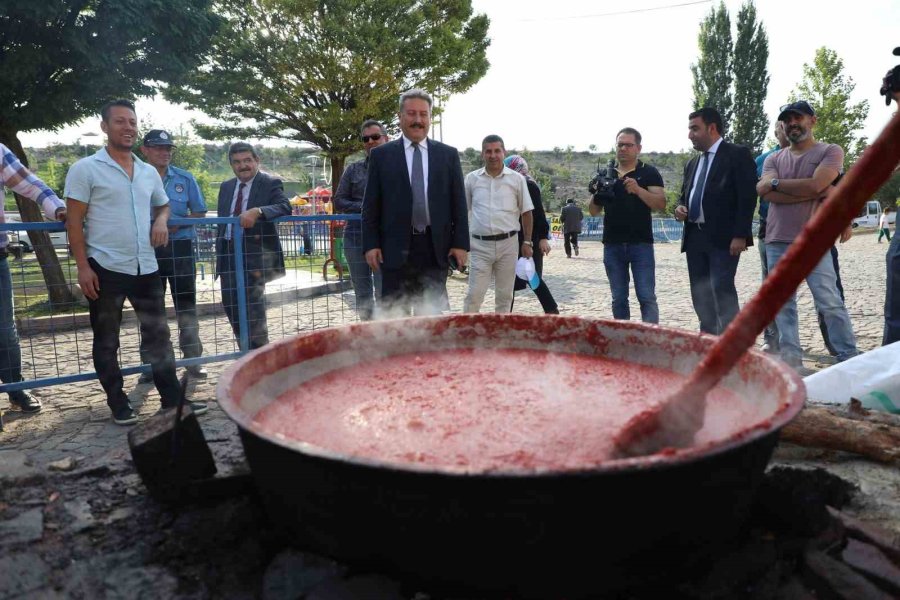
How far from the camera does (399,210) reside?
15.3 ft

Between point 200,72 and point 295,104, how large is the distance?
358cm

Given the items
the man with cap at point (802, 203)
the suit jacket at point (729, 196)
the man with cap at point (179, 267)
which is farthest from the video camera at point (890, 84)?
the man with cap at point (179, 267)

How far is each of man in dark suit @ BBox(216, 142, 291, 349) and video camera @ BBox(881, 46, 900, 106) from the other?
A: 4649 millimetres

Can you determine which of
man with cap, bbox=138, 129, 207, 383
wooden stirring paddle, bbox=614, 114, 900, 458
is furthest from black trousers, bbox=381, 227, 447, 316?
wooden stirring paddle, bbox=614, 114, 900, 458

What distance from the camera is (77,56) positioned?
8.98 m

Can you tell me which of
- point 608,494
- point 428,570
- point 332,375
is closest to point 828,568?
point 608,494

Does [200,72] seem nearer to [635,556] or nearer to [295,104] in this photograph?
[295,104]

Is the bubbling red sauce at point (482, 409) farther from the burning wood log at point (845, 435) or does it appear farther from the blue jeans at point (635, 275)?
the blue jeans at point (635, 275)

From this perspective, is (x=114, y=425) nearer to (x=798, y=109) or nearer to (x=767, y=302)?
(x=767, y=302)

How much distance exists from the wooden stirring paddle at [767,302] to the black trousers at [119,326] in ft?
11.4

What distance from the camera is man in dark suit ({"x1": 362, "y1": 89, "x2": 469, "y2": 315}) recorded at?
4.66 metres

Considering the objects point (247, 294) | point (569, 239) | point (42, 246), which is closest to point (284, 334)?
point (247, 294)

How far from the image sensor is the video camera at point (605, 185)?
599cm

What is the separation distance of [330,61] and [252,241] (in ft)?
63.1
